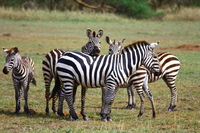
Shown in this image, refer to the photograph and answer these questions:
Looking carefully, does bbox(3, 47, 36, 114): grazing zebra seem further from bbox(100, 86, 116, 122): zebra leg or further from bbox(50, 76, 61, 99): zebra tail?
bbox(100, 86, 116, 122): zebra leg

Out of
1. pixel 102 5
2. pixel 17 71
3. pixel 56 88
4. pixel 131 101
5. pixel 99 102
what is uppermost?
pixel 102 5

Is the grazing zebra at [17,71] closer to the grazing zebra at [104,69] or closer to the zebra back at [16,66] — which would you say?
the zebra back at [16,66]

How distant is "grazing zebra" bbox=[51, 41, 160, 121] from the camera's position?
27.5ft

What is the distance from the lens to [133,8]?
4134 centimetres

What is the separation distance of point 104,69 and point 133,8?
110 ft

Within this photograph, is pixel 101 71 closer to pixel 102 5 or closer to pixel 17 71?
pixel 17 71

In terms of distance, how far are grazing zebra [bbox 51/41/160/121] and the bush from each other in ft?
107

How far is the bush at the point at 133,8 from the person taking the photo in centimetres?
4109

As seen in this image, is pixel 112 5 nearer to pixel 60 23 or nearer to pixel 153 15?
pixel 153 15

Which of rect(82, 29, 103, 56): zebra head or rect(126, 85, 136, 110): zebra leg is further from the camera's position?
rect(126, 85, 136, 110): zebra leg

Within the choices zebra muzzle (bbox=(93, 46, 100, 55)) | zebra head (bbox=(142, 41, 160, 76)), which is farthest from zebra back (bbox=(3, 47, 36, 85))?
zebra head (bbox=(142, 41, 160, 76))

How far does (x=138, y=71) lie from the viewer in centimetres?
916

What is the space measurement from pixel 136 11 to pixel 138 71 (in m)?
32.6

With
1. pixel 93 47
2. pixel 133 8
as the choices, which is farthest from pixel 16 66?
pixel 133 8
